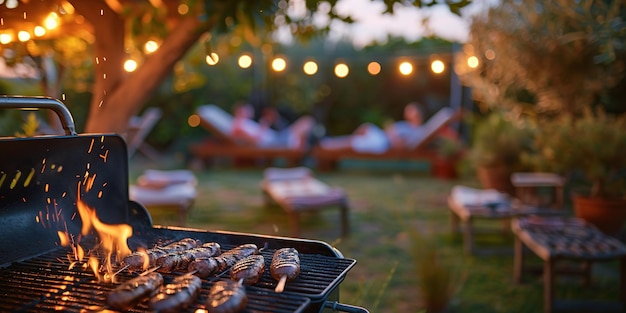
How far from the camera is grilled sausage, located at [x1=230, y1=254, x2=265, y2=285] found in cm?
200

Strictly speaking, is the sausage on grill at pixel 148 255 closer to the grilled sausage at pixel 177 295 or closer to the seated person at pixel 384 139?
the grilled sausage at pixel 177 295

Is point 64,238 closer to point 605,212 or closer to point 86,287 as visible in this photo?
point 86,287

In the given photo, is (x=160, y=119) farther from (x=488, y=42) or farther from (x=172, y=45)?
(x=172, y=45)

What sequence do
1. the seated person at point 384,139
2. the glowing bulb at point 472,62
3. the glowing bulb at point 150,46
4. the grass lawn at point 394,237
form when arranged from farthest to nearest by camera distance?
the seated person at point 384,139, the glowing bulb at point 472,62, the glowing bulb at point 150,46, the grass lawn at point 394,237

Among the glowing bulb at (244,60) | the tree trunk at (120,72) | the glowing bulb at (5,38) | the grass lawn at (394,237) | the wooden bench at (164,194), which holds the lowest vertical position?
the grass lawn at (394,237)

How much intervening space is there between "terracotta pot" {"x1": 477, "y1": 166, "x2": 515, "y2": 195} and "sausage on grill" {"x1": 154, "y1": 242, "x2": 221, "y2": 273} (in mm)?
6659

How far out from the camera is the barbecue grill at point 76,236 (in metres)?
1.90

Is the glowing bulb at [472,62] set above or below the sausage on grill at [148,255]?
above

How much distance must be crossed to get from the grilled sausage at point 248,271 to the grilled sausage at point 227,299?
11cm

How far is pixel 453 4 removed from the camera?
113 inches

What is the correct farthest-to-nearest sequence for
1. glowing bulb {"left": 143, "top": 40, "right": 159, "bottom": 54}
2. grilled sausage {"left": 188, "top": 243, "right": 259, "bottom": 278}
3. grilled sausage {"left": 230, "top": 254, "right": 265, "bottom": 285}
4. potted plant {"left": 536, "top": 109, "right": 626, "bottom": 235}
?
potted plant {"left": 536, "top": 109, "right": 626, "bottom": 235}
glowing bulb {"left": 143, "top": 40, "right": 159, "bottom": 54}
grilled sausage {"left": 188, "top": 243, "right": 259, "bottom": 278}
grilled sausage {"left": 230, "top": 254, "right": 265, "bottom": 285}

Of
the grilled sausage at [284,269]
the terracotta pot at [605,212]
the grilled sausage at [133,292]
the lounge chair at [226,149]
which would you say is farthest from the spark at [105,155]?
the lounge chair at [226,149]

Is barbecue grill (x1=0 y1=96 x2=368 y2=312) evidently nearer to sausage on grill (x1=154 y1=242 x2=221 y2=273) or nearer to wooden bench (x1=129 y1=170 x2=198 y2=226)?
sausage on grill (x1=154 y1=242 x2=221 y2=273)

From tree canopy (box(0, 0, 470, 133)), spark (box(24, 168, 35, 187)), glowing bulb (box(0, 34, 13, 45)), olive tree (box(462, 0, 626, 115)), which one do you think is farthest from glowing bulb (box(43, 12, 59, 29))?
olive tree (box(462, 0, 626, 115))
